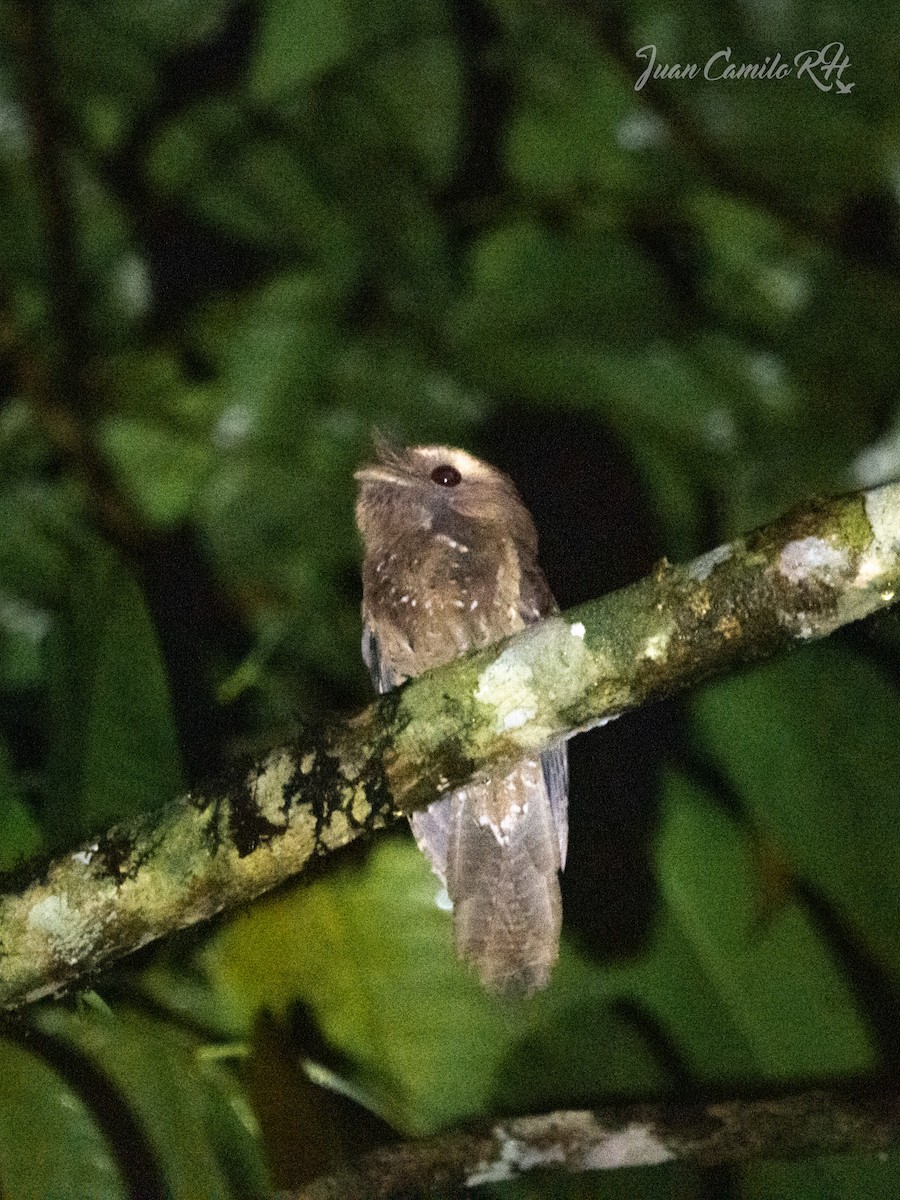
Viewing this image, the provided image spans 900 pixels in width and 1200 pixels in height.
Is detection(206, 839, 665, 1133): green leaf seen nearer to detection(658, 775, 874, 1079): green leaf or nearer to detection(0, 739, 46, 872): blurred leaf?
detection(658, 775, 874, 1079): green leaf

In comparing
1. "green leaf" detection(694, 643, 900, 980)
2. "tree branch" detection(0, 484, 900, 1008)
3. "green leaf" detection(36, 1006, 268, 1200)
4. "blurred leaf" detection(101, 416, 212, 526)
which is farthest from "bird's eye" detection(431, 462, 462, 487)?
"green leaf" detection(36, 1006, 268, 1200)

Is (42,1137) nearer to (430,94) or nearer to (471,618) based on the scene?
(471,618)

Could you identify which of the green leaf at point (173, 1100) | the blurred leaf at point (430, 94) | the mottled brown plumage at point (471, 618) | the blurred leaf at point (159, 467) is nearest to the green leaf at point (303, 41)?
the blurred leaf at point (430, 94)

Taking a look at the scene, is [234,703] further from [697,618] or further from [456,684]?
[697,618]

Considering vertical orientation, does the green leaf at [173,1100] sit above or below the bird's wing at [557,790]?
below

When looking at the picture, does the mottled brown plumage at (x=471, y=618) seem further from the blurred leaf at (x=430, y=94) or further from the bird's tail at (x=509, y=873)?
the blurred leaf at (x=430, y=94)

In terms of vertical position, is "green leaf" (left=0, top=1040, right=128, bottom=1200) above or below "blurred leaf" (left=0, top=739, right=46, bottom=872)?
below
